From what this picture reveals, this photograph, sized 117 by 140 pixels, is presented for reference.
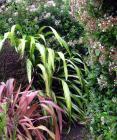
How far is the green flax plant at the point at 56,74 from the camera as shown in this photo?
15.8 ft

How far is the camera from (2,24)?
20.2ft

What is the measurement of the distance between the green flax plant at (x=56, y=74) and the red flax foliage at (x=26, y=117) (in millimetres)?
397

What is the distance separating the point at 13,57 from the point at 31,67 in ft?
0.79

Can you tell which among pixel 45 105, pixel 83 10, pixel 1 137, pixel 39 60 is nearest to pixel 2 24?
pixel 39 60

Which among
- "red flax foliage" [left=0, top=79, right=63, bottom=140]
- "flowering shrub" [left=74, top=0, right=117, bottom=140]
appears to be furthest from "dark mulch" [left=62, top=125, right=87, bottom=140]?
"flowering shrub" [left=74, top=0, right=117, bottom=140]

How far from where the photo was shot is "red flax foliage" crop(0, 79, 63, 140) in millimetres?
3813

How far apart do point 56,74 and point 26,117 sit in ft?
4.37

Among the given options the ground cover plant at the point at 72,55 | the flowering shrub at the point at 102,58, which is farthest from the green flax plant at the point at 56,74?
the flowering shrub at the point at 102,58

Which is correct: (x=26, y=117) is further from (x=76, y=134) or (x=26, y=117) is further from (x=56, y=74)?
(x=56, y=74)

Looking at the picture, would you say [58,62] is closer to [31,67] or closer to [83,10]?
[31,67]

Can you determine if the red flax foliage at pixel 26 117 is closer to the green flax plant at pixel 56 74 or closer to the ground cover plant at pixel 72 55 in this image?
the ground cover plant at pixel 72 55

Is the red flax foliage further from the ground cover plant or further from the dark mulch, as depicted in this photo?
the dark mulch

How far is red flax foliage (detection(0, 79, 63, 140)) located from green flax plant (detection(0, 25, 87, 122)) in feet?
1.30

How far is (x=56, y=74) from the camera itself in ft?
17.2
